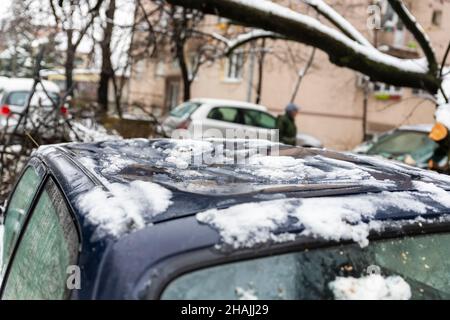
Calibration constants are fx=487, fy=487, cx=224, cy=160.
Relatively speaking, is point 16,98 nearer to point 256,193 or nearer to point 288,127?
point 288,127

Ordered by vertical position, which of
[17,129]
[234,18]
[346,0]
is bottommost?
[17,129]

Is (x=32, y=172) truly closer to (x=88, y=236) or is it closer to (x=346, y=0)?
(x=88, y=236)

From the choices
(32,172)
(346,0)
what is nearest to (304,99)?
(346,0)

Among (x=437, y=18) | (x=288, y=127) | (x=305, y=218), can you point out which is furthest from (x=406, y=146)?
(x=437, y=18)

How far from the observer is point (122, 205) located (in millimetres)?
1374

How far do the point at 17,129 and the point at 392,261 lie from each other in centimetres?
531

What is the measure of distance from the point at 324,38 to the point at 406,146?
2.96m

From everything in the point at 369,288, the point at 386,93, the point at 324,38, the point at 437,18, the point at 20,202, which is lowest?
the point at 20,202

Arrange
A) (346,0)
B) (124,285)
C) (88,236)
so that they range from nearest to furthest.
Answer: (124,285) < (88,236) < (346,0)

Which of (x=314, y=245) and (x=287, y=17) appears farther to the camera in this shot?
(x=287, y=17)

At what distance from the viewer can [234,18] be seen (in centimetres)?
529

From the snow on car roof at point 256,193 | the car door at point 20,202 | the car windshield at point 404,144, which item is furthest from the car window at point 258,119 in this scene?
the snow on car roof at point 256,193

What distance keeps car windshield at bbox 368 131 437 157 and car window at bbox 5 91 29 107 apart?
26.2 feet
